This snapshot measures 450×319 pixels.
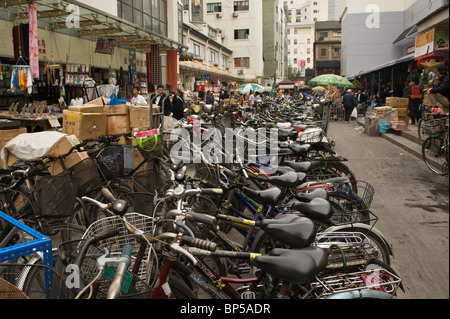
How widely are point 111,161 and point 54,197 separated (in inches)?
54.0

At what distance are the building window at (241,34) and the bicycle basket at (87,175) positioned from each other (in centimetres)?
4971

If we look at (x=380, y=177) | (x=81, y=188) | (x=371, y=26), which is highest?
(x=371, y=26)

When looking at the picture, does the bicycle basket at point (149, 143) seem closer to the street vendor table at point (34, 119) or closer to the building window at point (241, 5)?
the street vendor table at point (34, 119)

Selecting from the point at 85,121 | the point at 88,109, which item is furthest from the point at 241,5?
the point at 85,121

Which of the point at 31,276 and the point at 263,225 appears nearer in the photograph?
the point at 263,225

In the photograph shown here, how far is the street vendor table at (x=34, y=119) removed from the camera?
9.02m

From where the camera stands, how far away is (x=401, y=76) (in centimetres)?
2547

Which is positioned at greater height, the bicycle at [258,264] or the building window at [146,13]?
the building window at [146,13]

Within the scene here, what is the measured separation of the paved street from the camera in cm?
130

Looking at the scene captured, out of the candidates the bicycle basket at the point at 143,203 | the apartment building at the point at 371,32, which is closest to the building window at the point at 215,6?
the apartment building at the point at 371,32

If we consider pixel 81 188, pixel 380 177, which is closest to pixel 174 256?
pixel 81 188

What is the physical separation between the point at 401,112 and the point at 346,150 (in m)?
4.84

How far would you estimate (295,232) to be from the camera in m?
2.31
